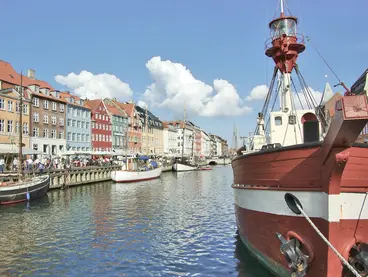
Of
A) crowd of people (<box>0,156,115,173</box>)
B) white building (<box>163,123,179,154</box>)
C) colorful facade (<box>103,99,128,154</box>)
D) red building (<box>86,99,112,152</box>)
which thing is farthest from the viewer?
white building (<box>163,123,179,154</box>)

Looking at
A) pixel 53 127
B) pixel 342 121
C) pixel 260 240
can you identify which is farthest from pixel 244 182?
pixel 53 127

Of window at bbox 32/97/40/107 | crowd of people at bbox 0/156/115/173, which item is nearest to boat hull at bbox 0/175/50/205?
crowd of people at bbox 0/156/115/173

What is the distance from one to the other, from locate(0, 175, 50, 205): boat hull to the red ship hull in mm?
23071

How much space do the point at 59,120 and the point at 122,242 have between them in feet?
174

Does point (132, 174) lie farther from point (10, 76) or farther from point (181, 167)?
point (181, 167)

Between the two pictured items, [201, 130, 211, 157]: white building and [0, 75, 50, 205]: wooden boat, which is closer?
[0, 75, 50, 205]: wooden boat

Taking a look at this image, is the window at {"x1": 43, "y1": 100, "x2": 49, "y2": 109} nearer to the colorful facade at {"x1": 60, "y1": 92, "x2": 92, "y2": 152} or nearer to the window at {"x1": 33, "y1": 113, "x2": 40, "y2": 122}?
the window at {"x1": 33, "y1": 113, "x2": 40, "y2": 122}

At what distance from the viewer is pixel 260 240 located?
9891 millimetres

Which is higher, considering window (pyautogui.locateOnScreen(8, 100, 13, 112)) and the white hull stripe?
window (pyautogui.locateOnScreen(8, 100, 13, 112))

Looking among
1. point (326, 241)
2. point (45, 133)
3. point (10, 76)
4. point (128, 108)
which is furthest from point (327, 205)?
point (128, 108)

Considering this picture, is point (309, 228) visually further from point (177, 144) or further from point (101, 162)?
point (177, 144)

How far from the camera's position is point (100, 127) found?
79.5m

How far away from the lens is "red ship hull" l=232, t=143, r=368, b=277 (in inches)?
295

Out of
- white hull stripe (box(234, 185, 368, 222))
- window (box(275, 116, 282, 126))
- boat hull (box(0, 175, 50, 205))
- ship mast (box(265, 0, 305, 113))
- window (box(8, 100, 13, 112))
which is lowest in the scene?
boat hull (box(0, 175, 50, 205))
